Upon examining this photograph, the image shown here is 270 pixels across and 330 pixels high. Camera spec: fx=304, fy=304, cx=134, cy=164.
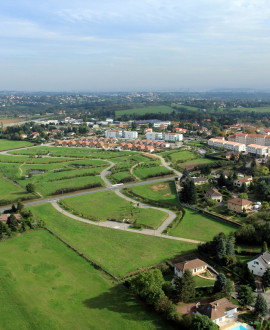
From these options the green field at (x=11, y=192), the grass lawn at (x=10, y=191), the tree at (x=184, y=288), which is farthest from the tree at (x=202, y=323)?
the grass lawn at (x=10, y=191)

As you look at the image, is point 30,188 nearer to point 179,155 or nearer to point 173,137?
point 179,155

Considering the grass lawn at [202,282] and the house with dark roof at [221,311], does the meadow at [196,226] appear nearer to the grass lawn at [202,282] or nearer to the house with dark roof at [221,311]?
the grass lawn at [202,282]

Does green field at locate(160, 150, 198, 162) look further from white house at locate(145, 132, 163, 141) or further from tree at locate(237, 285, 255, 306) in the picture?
tree at locate(237, 285, 255, 306)

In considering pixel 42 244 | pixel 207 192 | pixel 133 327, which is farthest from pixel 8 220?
pixel 207 192

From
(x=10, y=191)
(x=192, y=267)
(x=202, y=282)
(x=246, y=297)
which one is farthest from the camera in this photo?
(x=10, y=191)

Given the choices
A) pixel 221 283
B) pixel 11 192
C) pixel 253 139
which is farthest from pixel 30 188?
pixel 253 139

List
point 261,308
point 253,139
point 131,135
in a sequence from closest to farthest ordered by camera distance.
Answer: point 261,308, point 253,139, point 131,135
